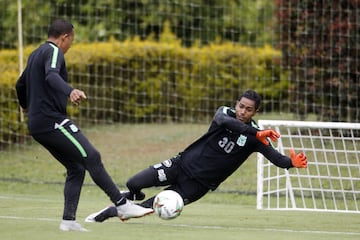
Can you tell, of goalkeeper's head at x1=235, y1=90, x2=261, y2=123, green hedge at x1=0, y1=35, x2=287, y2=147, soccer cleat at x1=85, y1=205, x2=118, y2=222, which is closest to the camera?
soccer cleat at x1=85, y1=205, x2=118, y2=222

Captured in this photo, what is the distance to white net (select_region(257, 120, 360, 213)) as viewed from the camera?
13508mm

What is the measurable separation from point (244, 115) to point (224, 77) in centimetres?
1105

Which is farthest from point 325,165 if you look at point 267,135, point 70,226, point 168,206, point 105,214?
point 70,226

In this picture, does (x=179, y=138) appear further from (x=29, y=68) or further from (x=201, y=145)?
(x=29, y=68)

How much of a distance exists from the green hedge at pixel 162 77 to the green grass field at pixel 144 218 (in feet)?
1.33

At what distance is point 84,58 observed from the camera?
66.2ft

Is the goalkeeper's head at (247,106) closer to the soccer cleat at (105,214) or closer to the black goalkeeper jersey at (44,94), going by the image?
the soccer cleat at (105,214)

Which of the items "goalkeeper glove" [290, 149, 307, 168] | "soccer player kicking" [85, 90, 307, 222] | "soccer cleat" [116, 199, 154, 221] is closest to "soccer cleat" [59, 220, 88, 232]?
"soccer cleat" [116, 199, 154, 221]

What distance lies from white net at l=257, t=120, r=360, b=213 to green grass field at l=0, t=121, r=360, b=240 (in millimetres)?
548

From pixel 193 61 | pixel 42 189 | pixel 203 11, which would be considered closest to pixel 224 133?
pixel 42 189

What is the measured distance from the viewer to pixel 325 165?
14.1 m

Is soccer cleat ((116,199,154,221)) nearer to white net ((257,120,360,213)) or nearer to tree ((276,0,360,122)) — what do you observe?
white net ((257,120,360,213))

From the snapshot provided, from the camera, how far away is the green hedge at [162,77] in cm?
2045

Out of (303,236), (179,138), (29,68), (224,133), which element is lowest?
(179,138)
